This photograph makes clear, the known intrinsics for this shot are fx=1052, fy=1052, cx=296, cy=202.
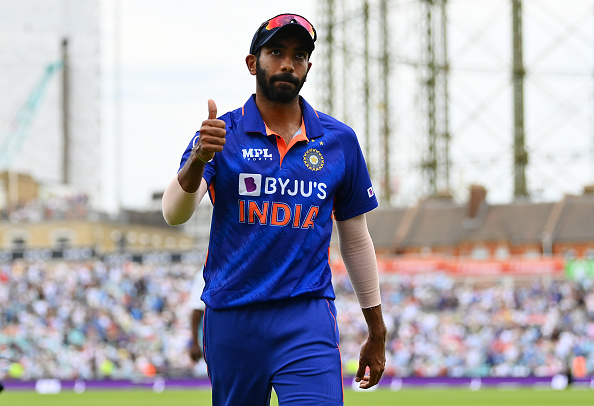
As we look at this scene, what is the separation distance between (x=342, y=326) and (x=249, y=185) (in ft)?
84.4

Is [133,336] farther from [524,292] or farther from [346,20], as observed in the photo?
[346,20]

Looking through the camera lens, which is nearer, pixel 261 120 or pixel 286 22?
pixel 286 22

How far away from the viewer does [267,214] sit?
401 cm

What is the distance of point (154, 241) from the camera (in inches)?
3044

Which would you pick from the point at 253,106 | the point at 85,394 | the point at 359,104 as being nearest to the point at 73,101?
the point at 359,104

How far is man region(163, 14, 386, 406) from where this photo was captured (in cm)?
398

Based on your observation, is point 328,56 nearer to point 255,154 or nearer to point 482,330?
point 482,330

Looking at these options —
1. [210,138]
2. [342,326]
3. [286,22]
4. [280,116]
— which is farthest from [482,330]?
[210,138]

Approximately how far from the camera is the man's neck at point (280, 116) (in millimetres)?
4156

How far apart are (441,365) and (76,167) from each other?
60.7 m

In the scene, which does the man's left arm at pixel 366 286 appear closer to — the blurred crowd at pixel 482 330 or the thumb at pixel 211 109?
the thumb at pixel 211 109

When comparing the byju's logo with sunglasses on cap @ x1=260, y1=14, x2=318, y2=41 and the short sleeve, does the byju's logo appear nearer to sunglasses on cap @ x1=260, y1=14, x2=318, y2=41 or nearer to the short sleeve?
the short sleeve

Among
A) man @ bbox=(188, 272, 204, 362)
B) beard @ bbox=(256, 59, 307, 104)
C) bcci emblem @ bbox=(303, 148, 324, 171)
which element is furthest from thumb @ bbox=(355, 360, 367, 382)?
man @ bbox=(188, 272, 204, 362)

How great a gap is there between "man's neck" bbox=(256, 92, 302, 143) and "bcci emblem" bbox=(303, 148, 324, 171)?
0.11m
